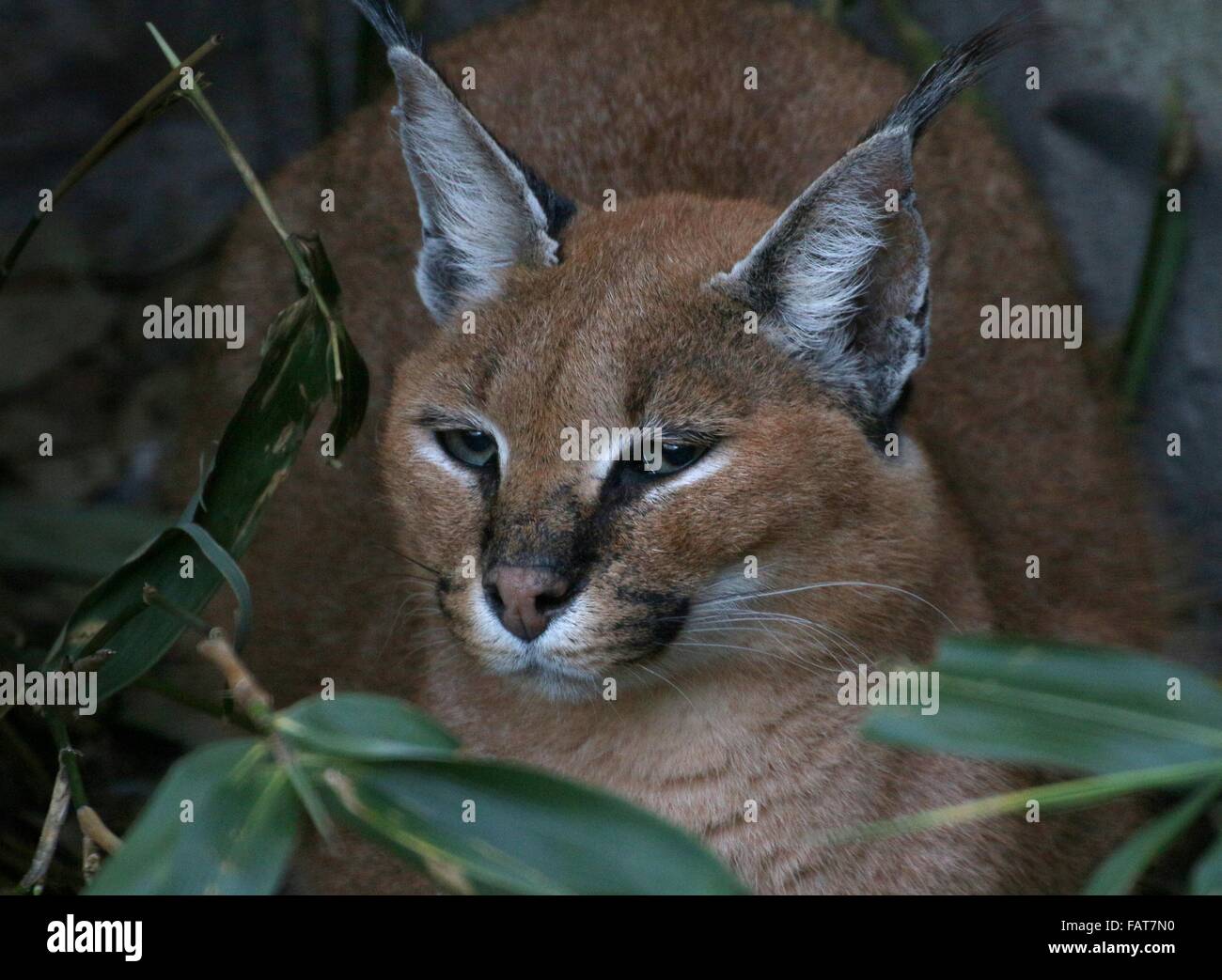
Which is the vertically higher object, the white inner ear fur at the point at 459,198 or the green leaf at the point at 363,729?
the white inner ear fur at the point at 459,198

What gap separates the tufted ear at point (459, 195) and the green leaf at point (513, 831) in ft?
4.63

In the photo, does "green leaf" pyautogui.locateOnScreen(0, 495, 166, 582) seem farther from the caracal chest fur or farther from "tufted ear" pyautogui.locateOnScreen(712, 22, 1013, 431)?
"tufted ear" pyautogui.locateOnScreen(712, 22, 1013, 431)

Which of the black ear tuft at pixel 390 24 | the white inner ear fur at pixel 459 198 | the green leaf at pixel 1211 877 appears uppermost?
the black ear tuft at pixel 390 24

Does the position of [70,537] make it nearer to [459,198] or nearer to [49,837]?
[49,837]

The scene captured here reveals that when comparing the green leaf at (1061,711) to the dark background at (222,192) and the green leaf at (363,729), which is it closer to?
the green leaf at (363,729)

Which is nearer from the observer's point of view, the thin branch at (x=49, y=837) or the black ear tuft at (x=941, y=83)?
the black ear tuft at (x=941, y=83)

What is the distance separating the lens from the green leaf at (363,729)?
2.39m

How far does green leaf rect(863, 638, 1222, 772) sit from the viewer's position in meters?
2.41

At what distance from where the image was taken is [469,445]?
3332 millimetres

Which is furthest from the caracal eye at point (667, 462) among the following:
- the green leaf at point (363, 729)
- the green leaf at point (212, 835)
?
the green leaf at point (212, 835)

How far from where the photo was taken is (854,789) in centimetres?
335

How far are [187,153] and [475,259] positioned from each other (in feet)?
11.5

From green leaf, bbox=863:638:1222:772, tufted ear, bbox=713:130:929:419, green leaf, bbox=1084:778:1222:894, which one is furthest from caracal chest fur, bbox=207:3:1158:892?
green leaf, bbox=1084:778:1222:894

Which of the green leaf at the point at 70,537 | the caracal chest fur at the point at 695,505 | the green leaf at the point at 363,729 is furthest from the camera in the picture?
the green leaf at the point at 70,537
